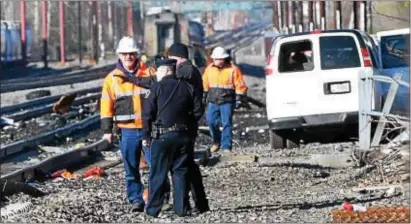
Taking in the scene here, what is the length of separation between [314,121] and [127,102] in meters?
7.20

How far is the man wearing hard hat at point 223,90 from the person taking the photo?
730 inches

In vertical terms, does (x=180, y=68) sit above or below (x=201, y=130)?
above

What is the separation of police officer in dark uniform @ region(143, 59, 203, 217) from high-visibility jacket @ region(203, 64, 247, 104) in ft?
24.7

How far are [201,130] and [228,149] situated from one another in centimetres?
501

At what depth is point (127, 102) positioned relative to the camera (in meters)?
11.5

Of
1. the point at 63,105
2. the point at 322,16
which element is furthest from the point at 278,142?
the point at 322,16

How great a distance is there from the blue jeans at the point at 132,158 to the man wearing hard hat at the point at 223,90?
22.7 feet

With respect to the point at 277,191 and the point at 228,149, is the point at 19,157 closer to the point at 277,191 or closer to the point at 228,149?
the point at 228,149

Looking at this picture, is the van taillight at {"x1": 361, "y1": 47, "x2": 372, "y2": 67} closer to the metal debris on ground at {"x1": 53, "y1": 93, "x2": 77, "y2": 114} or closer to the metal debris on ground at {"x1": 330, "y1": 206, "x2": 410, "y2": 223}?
the metal debris on ground at {"x1": 330, "y1": 206, "x2": 410, "y2": 223}

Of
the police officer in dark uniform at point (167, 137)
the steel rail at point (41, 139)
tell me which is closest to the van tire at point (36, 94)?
the steel rail at point (41, 139)

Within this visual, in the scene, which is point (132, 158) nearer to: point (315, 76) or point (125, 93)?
point (125, 93)

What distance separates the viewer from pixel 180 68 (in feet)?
39.3

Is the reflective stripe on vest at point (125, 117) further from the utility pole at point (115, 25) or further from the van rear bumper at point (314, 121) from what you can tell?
the utility pole at point (115, 25)

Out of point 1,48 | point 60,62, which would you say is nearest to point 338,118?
point 1,48
